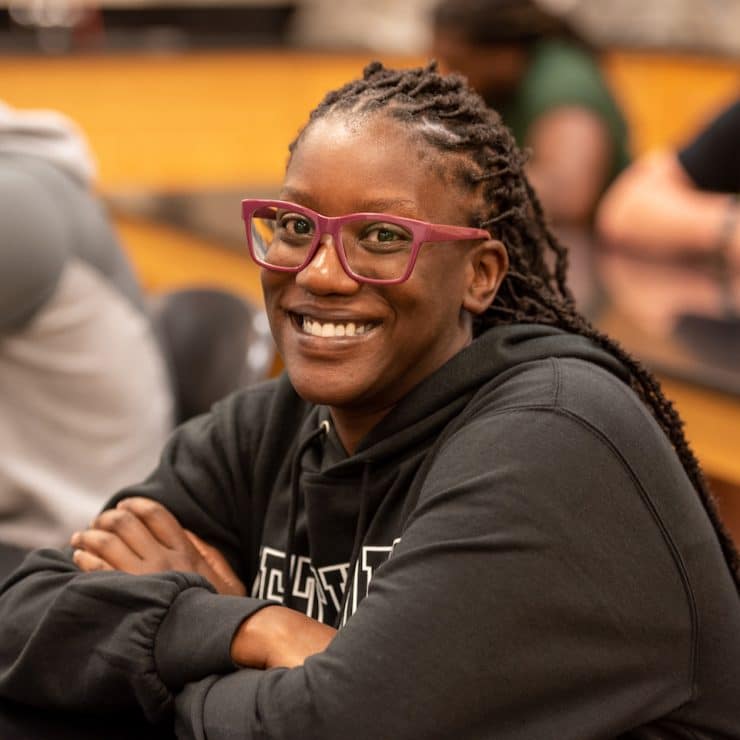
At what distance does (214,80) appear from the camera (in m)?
4.97

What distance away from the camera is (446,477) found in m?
1.05

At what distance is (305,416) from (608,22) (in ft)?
12.5

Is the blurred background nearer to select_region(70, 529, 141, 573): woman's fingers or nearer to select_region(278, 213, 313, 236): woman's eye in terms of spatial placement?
select_region(70, 529, 141, 573): woman's fingers

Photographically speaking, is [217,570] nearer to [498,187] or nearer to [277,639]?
[277,639]

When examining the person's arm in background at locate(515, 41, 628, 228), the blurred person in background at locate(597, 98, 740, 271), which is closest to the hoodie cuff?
the blurred person in background at locate(597, 98, 740, 271)

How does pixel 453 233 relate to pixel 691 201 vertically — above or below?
above

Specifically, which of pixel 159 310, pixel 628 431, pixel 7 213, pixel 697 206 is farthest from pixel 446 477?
pixel 697 206

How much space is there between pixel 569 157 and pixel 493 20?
0.36 m

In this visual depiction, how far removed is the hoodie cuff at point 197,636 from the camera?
108cm

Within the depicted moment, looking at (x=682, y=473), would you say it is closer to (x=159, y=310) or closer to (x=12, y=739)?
(x=12, y=739)

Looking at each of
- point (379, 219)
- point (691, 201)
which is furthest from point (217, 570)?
point (691, 201)

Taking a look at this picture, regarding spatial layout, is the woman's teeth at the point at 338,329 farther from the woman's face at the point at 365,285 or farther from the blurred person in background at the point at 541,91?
the blurred person in background at the point at 541,91

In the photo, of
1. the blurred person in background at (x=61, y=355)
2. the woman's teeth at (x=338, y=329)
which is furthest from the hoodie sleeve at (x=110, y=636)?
the blurred person in background at (x=61, y=355)

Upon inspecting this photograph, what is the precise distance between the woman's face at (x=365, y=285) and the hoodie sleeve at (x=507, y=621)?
125 mm
